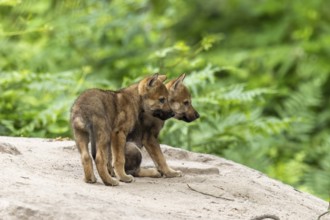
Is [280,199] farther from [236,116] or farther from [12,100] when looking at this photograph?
[12,100]

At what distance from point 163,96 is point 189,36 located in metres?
9.37

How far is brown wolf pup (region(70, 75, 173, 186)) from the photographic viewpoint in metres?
6.11

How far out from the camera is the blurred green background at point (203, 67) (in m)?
9.45

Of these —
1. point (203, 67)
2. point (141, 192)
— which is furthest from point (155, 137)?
point (203, 67)

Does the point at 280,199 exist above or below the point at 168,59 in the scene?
below

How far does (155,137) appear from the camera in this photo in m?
7.00

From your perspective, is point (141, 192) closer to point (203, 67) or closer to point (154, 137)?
point (154, 137)

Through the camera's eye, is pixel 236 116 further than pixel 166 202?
Yes

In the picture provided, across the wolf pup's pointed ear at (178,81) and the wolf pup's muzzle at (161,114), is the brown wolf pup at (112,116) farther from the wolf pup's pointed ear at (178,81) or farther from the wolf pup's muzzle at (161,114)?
the wolf pup's pointed ear at (178,81)

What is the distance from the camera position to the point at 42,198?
5.11 metres

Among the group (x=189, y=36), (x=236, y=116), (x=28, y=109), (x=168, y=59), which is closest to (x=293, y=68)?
(x=189, y=36)

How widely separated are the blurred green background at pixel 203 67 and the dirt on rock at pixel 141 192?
1602mm

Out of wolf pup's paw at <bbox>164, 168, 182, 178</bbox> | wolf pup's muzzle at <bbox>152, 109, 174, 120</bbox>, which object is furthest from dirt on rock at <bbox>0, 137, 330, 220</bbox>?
wolf pup's muzzle at <bbox>152, 109, 174, 120</bbox>

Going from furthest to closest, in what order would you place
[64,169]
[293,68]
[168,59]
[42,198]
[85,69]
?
[293,68] < [168,59] < [85,69] < [64,169] < [42,198]
